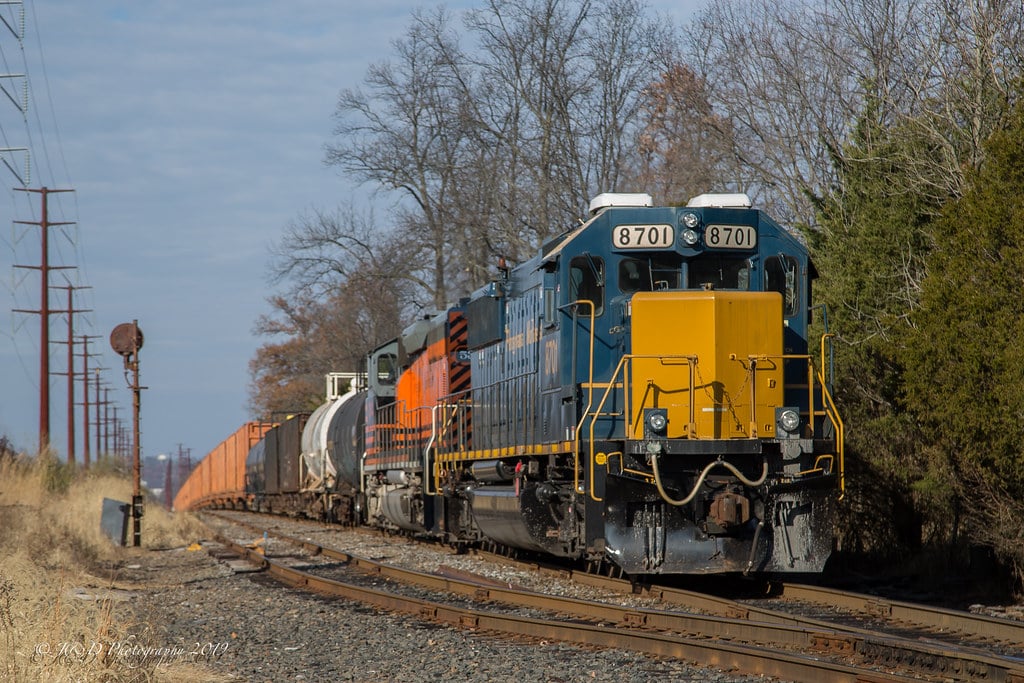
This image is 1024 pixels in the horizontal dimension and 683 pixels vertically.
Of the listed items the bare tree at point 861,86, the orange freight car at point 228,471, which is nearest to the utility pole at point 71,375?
the orange freight car at point 228,471

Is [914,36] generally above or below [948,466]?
above

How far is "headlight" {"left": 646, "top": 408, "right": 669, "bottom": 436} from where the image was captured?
11.1 meters

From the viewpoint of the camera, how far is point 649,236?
38.8ft

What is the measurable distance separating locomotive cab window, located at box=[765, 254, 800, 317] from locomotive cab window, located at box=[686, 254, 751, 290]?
227mm

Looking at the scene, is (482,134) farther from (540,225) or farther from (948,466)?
(948,466)

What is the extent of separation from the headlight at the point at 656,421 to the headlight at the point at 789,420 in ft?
3.63

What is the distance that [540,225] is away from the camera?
2962 cm

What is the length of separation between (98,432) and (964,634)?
68.7 m

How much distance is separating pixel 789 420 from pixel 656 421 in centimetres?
127

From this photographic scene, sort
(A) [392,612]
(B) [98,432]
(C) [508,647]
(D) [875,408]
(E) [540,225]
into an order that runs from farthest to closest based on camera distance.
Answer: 1. (B) [98,432]
2. (E) [540,225]
3. (D) [875,408]
4. (A) [392,612]
5. (C) [508,647]

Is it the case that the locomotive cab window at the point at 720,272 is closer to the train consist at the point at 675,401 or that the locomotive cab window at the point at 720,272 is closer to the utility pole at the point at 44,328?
the train consist at the point at 675,401

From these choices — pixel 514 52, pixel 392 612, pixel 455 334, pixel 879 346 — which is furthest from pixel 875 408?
pixel 514 52

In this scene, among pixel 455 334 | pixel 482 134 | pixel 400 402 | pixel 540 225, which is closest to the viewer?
pixel 455 334

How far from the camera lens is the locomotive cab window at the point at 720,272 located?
1191 centimetres
